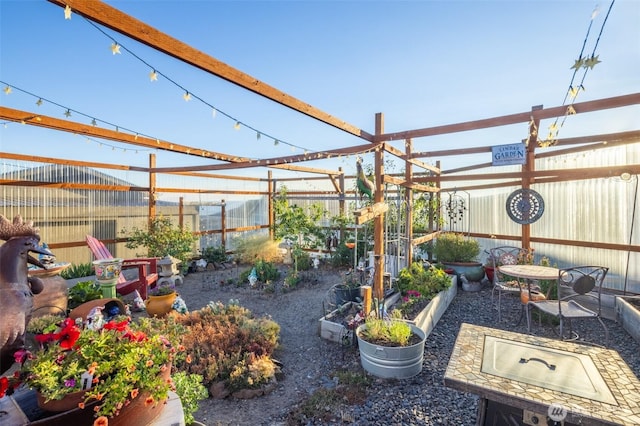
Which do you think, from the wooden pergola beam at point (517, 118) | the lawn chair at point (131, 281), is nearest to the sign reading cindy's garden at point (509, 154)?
the wooden pergola beam at point (517, 118)

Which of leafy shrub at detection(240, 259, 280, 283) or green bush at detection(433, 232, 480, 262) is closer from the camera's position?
green bush at detection(433, 232, 480, 262)

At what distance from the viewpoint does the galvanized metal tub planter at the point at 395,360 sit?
260 cm

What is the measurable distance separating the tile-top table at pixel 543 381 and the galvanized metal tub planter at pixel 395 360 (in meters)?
0.80

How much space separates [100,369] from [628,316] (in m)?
5.10

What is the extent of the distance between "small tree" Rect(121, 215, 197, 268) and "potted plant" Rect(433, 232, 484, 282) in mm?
5403

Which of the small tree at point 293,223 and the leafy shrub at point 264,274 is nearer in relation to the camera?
the leafy shrub at point 264,274

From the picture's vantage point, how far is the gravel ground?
2197 mm

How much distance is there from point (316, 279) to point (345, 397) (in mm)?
3928

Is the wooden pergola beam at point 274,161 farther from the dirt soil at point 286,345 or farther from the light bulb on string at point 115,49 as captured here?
the light bulb on string at point 115,49

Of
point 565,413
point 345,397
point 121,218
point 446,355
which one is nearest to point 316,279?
point 446,355

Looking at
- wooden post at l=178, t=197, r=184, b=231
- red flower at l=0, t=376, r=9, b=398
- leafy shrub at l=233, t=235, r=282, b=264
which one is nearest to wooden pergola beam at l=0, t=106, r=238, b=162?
wooden post at l=178, t=197, r=184, b=231

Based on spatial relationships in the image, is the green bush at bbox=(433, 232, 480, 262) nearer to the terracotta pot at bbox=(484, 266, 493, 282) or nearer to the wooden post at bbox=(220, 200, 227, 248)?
the terracotta pot at bbox=(484, 266, 493, 282)

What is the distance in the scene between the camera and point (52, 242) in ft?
17.8

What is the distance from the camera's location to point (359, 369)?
2.82m
